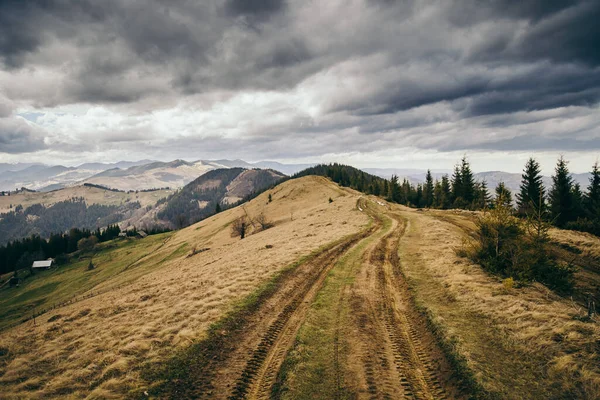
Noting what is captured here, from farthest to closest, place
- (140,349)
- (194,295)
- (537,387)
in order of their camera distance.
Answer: (194,295), (140,349), (537,387)

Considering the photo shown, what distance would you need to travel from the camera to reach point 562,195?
5281cm

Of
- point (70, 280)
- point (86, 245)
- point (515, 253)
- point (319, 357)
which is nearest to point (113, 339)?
point (319, 357)

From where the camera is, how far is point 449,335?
1181 centimetres

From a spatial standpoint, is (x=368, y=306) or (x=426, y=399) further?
(x=368, y=306)

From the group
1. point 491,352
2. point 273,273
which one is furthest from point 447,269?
point 273,273

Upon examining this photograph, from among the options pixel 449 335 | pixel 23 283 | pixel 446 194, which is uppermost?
pixel 446 194

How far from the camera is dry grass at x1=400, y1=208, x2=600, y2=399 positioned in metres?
8.71

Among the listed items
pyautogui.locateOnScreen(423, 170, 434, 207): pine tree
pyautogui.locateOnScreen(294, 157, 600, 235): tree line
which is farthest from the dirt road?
pyautogui.locateOnScreen(423, 170, 434, 207): pine tree

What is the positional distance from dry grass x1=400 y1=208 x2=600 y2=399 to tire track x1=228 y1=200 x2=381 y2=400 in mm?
6792

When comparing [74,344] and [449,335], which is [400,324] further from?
[74,344]

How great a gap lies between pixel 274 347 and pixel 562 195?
220ft

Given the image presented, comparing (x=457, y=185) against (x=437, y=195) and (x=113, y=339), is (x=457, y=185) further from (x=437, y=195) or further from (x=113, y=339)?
(x=113, y=339)

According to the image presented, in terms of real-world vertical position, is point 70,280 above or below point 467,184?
below

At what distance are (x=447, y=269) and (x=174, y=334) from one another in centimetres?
1849
